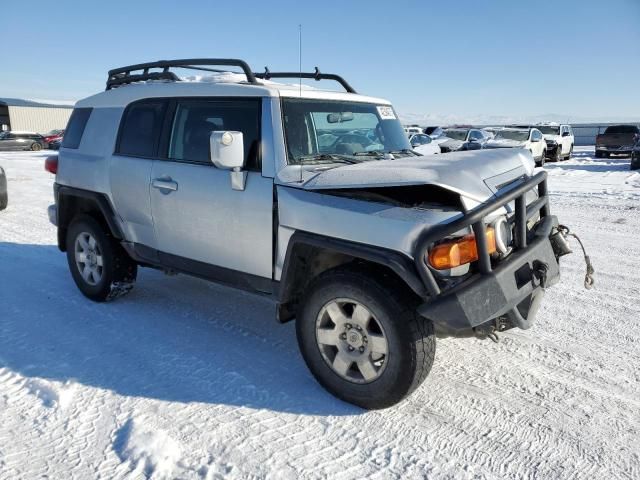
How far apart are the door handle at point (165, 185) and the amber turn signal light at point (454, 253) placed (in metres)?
2.20

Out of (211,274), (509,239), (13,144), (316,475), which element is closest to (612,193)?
(509,239)

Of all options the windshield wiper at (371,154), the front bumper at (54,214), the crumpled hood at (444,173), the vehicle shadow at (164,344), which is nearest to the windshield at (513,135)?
the windshield wiper at (371,154)

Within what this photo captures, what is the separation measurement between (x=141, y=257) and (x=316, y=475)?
2.75 meters

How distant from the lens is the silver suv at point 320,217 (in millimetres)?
2719

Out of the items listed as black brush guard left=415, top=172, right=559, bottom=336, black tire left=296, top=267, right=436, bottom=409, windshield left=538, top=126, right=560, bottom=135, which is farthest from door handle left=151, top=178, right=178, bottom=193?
windshield left=538, top=126, right=560, bottom=135

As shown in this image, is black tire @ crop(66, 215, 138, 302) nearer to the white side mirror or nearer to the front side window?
the front side window

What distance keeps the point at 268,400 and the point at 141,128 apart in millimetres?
2633

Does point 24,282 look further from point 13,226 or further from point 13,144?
point 13,144

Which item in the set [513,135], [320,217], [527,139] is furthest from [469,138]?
[320,217]

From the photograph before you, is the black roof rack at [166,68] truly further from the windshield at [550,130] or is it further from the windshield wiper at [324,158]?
the windshield at [550,130]

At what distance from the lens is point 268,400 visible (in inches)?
122

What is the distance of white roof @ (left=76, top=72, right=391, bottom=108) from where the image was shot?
3619mm

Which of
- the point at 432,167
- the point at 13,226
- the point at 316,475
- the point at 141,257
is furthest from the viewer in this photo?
the point at 13,226

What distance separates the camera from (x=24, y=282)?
17.3ft
